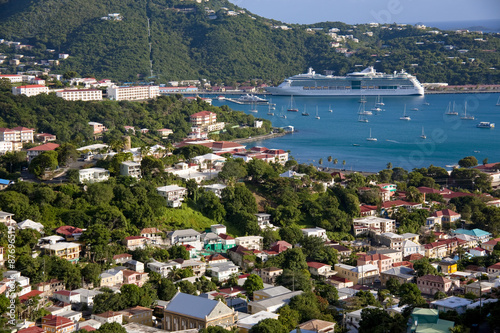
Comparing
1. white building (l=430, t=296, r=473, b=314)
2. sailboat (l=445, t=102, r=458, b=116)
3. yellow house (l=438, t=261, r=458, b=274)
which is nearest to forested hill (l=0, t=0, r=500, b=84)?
sailboat (l=445, t=102, r=458, b=116)

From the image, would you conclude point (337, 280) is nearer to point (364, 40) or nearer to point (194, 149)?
point (194, 149)

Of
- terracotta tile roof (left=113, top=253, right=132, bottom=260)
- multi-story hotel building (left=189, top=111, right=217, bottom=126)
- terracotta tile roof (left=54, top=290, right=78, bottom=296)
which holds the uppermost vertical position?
multi-story hotel building (left=189, top=111, right=217, bottom=126)

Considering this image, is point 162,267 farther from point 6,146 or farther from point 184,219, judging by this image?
point 6,146

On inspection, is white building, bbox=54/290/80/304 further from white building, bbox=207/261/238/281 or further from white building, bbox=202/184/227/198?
white building, bbox=202/184/227/198

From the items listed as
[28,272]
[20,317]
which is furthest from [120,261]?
[20,317]

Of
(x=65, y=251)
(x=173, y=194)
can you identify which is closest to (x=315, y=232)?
(x=173, y=194)

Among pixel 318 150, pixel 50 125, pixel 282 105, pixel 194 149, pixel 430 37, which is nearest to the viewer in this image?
pixel 194 149

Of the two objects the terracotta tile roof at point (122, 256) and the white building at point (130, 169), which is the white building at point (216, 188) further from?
the terracotta tile roof at point (122, 256)
